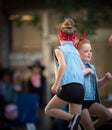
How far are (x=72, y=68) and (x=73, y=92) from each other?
10.8 inches

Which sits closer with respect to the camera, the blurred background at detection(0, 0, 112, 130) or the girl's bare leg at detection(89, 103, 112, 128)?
the girl's bare leg at detection(89, 103, 112, 128)

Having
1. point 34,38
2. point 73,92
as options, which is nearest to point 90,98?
point 73,92

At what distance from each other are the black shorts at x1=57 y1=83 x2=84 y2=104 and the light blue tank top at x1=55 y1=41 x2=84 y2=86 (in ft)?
0.16

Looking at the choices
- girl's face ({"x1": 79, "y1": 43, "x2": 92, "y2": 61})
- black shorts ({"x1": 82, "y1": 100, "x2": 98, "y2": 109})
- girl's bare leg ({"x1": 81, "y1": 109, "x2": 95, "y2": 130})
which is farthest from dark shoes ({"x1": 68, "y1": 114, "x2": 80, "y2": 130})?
girl's face ({"x1": 79, "y1": 43, "x2": 92, "y2": 61})

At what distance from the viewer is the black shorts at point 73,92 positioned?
5.96 meters

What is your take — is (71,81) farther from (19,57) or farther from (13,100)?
(19,57)

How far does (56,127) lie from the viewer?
1128 cm

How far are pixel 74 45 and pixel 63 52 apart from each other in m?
0.41

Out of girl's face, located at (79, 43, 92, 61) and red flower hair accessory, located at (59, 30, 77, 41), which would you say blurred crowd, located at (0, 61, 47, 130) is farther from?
red flower hair accessory, located at (59, 30, 77, 41)

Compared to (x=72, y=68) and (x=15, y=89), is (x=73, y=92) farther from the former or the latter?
(x=15, y=89)

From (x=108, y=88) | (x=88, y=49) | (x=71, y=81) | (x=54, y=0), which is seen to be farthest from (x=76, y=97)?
(x=108, y=88)

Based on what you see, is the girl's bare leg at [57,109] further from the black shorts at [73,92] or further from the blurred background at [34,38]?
the blurred background at [34,38]

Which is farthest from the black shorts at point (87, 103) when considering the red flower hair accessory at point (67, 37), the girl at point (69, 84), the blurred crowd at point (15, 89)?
the blurred crowd at point (15, 89)

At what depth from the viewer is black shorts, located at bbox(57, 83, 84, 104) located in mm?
5961
